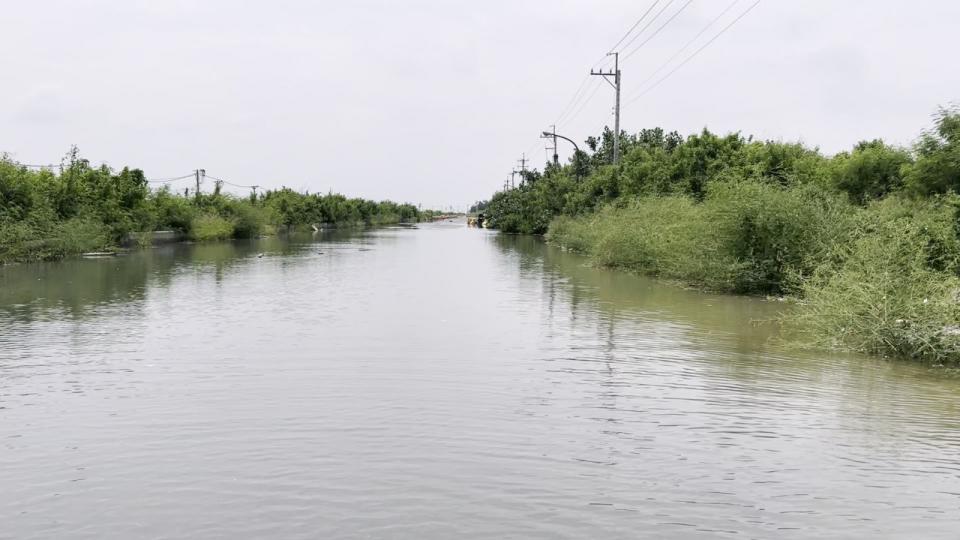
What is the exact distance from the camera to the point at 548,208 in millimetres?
67688

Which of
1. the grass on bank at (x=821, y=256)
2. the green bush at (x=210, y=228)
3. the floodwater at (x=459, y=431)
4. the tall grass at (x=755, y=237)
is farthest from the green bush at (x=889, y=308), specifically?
the green bush at (x=210, y=228)

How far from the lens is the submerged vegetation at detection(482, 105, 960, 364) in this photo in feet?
39.1

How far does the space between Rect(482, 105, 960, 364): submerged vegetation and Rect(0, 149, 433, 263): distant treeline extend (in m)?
23.2

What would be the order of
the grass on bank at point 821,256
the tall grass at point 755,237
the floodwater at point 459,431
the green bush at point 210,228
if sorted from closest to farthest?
1. the floodwater at point 459,431
2. the grass on bank at point 821,256
3. the tall grass at point 755,237
4. the green bush at point 210,228

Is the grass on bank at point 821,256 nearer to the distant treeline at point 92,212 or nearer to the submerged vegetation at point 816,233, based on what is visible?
the submerged vegetation at point 816,233

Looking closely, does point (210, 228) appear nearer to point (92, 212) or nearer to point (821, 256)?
point (92, 212)

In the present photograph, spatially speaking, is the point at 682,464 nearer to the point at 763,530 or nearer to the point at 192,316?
the point at 763,530

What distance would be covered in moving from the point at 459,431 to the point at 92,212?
37678 mm

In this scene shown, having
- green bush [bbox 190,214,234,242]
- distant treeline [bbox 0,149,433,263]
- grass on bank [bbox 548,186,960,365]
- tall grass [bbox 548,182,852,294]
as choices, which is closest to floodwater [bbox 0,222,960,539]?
grass on bank [bbox 548,186,960,365]

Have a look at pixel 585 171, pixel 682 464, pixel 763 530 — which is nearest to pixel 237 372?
pixel 682 464

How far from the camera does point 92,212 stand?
40188 mm

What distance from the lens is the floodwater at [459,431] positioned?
5.88 meters

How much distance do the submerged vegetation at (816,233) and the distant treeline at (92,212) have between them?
23.2 m

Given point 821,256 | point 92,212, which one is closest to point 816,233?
point 821,256
